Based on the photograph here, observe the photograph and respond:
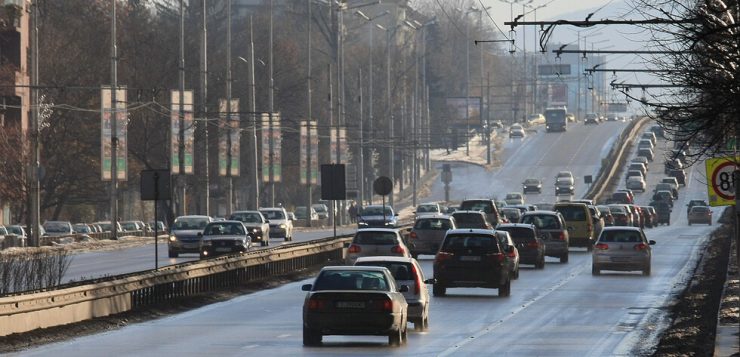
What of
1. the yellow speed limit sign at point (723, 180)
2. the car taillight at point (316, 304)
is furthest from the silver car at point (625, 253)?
the car taillight at point (316, 304)

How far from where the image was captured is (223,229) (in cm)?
6119

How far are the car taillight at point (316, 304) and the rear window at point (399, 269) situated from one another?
12.7 ft

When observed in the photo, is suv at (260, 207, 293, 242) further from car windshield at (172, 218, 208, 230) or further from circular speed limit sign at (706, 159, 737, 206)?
circular speed limit sign at (706, 159, 737, 206)

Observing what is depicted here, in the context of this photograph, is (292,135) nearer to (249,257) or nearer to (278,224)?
(278,224)

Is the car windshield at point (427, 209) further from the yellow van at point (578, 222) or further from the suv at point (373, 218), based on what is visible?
the yellow van at point (578, 222)

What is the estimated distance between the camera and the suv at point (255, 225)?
72.0 m

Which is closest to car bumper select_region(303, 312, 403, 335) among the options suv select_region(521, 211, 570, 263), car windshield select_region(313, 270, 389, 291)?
car windshield select_region(313, 270, 389, 291)

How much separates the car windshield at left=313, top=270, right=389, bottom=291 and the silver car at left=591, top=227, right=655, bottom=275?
25.3 metres

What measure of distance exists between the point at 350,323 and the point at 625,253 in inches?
A: 1049

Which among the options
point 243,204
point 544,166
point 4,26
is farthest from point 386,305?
point 544,166

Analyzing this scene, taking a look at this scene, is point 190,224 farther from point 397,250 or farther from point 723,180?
point 723,180

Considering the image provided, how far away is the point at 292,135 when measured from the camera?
13738cm

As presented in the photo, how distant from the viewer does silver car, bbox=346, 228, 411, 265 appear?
50062 mm

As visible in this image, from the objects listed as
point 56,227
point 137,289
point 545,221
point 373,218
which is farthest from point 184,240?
point 56,227
